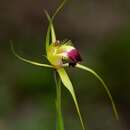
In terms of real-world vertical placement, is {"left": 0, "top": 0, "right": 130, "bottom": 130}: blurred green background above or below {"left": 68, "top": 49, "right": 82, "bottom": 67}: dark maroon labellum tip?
below

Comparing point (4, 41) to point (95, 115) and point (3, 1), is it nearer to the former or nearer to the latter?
point (3, 1)

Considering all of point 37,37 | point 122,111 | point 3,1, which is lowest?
point 122,111

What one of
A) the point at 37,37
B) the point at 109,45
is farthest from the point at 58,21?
the point at 109,45

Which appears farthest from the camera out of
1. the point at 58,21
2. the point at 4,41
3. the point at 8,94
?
the point at 58,21

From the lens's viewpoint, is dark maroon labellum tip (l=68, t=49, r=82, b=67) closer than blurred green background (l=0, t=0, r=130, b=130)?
Yes

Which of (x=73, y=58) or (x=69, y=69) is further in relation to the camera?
(x=69, y=69)

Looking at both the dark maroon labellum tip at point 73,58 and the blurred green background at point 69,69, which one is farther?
the blurred green background at point 69,69

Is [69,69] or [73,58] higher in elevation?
[73,58]

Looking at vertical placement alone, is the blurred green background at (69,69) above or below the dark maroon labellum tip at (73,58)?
below
